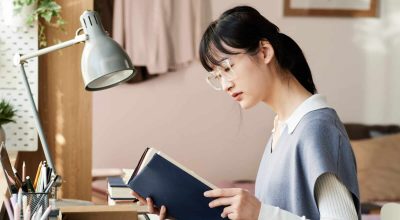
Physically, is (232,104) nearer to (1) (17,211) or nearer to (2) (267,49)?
(2) (267,49)

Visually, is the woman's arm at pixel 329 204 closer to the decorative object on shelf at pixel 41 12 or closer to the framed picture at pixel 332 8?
the decorative object on shelf at pixel 41 12

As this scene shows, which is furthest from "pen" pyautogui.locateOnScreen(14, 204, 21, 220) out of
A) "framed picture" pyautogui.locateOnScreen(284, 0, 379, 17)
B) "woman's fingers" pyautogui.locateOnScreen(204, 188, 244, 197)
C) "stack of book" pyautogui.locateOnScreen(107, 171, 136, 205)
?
"framed picture" pyautogui.locateOnScreen(284, 0, 379, 17)

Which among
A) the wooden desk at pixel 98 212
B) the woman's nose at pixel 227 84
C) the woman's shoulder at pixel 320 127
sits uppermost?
the woman's nose at pixel 227 84

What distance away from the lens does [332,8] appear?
560 centimetres

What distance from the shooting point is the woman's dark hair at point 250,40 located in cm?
191

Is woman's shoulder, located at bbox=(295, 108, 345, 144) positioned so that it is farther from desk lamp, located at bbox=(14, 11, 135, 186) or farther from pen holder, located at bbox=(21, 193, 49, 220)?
pen holder, located at bbox=(21, 193, 49, 220)

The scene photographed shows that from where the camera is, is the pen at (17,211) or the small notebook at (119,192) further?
the small notebook at (119,192)

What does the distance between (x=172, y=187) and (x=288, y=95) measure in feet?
1.19

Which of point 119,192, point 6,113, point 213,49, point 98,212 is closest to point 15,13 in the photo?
point 6,113

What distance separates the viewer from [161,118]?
549 centimetres

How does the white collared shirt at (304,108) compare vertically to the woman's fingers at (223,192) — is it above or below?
above

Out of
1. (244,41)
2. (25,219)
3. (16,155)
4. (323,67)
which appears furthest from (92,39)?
(323,67)

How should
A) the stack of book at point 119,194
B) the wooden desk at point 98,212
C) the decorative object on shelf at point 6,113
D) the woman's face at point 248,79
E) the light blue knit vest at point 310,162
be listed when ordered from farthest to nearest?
the decorative object on shelf at point 6,113 < the stack of book at point 119,194 < the wooden desk at point 98,212 < the woman's face at point 248,79 < the light blue knit vest at point 310,162

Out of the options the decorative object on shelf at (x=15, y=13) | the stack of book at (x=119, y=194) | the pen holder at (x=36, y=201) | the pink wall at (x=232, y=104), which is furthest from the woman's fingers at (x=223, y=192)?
the pink wall at (x=232, y=104)
